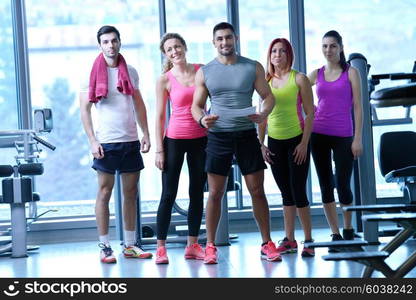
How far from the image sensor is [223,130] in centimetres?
471

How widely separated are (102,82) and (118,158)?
48 centimetres

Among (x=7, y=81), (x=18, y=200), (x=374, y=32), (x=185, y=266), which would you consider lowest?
(x=185, y=266)

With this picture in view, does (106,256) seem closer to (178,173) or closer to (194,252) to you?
(194,252)

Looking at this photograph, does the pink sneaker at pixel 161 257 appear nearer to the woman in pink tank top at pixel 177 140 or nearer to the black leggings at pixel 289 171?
the woman in pink tank top at pixel 177 140

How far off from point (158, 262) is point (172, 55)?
127 cm

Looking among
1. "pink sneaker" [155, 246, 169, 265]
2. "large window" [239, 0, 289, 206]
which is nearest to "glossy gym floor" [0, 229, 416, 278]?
"pink sneaker" [155, 246, 169, 265]

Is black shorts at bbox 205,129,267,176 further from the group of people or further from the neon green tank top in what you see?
the neon green tank top

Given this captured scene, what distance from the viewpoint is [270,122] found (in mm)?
5039

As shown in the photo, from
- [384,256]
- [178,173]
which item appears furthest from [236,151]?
[384,256]

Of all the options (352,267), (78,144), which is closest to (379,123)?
(352,267)

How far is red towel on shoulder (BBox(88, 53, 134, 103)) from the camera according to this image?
503 cm

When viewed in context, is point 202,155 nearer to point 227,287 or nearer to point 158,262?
point 158,262

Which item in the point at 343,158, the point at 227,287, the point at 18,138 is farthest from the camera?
the point at 18,138

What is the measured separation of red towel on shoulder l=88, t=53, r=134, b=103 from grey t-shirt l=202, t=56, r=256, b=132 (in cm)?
62
